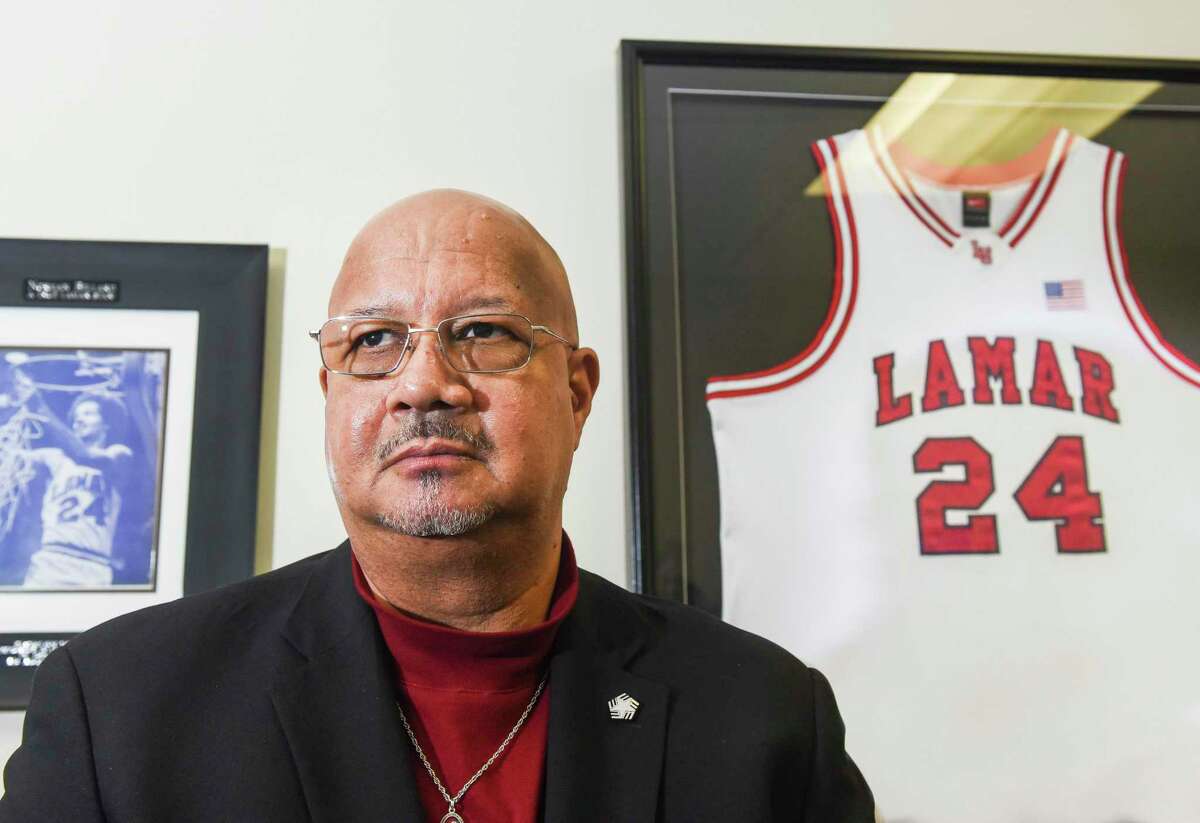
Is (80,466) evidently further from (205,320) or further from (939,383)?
(939,383)

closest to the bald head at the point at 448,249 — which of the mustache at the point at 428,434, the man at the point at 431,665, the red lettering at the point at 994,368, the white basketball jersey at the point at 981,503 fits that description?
the man at the point at 431,665

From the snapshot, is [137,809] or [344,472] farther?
[344,472]

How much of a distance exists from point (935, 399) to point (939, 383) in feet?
0.09

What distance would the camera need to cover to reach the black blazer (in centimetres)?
83

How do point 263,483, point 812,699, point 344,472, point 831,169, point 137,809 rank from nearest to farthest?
point 137,809 → point 344,472 → point 812,699 → point 263,483 → point 831,169

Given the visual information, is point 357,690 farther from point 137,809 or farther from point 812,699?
point 812,699

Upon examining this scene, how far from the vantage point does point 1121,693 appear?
4.52ft

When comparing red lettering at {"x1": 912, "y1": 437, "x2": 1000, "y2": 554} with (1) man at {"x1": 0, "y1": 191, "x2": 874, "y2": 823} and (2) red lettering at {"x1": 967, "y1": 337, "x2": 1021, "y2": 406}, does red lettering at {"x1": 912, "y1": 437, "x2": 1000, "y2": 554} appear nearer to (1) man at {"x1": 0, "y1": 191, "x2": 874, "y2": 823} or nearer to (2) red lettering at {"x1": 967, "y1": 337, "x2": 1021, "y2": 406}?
(2) red lettering at {"x1": 967, "y1": 337, "x2": 1021, "y2": 406}

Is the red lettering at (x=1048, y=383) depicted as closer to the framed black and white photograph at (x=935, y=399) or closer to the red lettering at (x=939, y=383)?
the framed black and white photograph at (x=935, y=399)

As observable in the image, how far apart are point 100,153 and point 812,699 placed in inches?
49.6

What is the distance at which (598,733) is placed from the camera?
951mm

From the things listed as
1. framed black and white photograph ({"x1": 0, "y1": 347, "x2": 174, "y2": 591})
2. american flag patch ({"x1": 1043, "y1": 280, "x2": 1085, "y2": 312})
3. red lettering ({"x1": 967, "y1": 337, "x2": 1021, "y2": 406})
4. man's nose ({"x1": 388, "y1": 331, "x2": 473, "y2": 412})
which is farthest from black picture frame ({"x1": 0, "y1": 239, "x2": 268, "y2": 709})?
american flag patch ({"x1": 1043, "y1": 280, "x2": 1085, "y2": 312})

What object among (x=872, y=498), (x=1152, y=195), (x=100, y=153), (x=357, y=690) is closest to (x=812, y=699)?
(x=872, y=498)

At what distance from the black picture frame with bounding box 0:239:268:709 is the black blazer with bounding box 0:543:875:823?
10.0 inches
